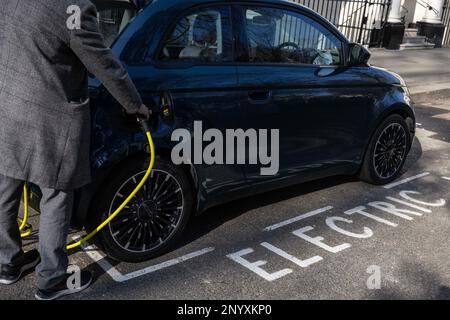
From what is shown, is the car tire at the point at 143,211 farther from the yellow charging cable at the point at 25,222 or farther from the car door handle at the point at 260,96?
the car door handle at the point at 260,96

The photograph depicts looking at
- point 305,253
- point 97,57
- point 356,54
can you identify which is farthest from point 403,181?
point 97,57

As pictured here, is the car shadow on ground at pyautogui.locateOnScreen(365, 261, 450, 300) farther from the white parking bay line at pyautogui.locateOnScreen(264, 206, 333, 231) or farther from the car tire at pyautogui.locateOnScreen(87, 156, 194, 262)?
the car tire at pyautogui.locateOnScreen(87, 156, 194, 262)

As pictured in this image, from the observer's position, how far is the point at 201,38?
3.42 meters

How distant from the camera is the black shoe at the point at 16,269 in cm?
297

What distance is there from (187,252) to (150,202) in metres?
0.52

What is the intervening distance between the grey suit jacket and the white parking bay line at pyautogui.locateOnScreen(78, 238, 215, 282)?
782 mm

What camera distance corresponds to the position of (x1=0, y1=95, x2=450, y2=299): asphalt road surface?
310 cm

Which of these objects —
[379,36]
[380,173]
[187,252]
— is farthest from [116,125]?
[379,36]

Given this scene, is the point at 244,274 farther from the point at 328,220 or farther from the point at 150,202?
the point at 328,220

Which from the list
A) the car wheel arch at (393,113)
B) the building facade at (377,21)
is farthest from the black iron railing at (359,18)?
the car wheel arch at (393,113)

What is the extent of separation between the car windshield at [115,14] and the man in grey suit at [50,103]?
2.92 ft

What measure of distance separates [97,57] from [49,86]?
280 millimetres

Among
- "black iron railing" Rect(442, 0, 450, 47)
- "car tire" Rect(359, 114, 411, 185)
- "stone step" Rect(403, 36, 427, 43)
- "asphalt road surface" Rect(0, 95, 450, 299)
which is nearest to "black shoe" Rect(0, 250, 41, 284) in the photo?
"asphalt road surface" Rect(0, 95, 450, 299)
